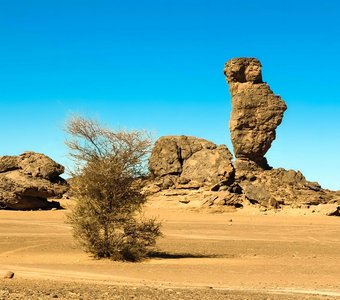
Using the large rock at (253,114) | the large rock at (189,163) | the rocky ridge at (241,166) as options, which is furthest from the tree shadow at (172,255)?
the large rock at (253,114)

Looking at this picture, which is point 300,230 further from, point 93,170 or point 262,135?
point 262,135

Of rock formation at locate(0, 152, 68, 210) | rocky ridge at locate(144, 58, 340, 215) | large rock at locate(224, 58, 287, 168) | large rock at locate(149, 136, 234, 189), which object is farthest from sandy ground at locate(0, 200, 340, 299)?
large rock at locate(224, 58, 287, 168)

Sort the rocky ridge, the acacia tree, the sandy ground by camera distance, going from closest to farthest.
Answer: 1. the sandy ground
2. the acacia tree
3. the rocky ridge

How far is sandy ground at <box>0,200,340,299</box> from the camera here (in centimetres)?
1063

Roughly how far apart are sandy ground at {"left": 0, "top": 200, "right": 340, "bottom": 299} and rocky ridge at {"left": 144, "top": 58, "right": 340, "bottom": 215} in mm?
10037

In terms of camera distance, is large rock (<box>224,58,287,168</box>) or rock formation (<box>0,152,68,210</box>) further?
large rock (<box>224,58,287,168</box>)

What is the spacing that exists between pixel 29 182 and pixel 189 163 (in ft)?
54.0

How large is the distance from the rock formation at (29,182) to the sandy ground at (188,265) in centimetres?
368

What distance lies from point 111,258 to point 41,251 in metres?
3.24

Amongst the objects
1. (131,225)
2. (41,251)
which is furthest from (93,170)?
(41,251)

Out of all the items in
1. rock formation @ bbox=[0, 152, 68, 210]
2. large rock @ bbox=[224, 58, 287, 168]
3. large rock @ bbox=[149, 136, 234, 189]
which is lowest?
rock formation @ bbox=[0, 152, 68, 210]

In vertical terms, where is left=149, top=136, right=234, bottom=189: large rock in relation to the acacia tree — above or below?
above

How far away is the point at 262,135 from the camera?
56.5 meters

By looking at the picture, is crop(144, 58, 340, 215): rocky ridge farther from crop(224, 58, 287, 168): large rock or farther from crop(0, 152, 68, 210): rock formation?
crop(0, 152, 68, 210): rock formation
